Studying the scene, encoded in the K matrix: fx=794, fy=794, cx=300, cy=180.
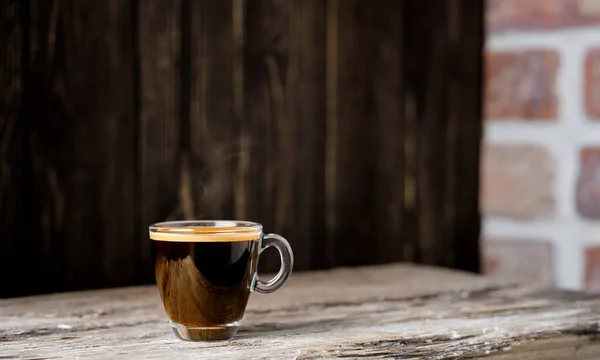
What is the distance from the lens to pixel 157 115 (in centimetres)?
115

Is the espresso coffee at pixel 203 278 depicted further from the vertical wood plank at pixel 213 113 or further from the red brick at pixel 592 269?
the red brick at pixel 592 269

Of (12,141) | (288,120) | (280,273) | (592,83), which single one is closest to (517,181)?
(592,83)

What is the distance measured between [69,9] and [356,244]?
597 millimetres

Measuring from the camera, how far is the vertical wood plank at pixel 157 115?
114cm

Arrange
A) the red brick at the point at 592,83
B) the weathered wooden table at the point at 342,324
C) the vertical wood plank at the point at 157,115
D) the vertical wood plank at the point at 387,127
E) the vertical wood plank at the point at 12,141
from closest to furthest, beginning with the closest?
the weathered wooden table at the point at 342,324 → the vertical wood plank at the point at 12,141 → the vertical wood plank at the point at 157,115 → the red brick at the point at 592,83 → the vertical wood plank at the point at 387,127

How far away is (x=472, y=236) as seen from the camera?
141cm

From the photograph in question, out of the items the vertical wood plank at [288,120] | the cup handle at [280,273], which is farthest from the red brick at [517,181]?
the cup handle at [280,273]

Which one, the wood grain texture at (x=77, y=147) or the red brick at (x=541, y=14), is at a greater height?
the red brick at (x=541, y=14)

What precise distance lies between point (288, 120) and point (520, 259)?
17.7 inches

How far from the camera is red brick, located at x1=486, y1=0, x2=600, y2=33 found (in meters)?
1.25

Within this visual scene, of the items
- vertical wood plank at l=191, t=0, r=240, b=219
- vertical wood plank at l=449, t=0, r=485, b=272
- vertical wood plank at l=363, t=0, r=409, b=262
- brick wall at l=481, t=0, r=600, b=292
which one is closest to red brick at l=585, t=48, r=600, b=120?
brick wall at l=481, t=0, r=600, b=292

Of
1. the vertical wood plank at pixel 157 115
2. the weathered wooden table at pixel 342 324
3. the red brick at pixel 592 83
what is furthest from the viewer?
the red brick at pixel 592 83

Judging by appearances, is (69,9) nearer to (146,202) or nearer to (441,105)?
(146,202)

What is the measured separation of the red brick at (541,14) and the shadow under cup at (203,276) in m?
0.70
